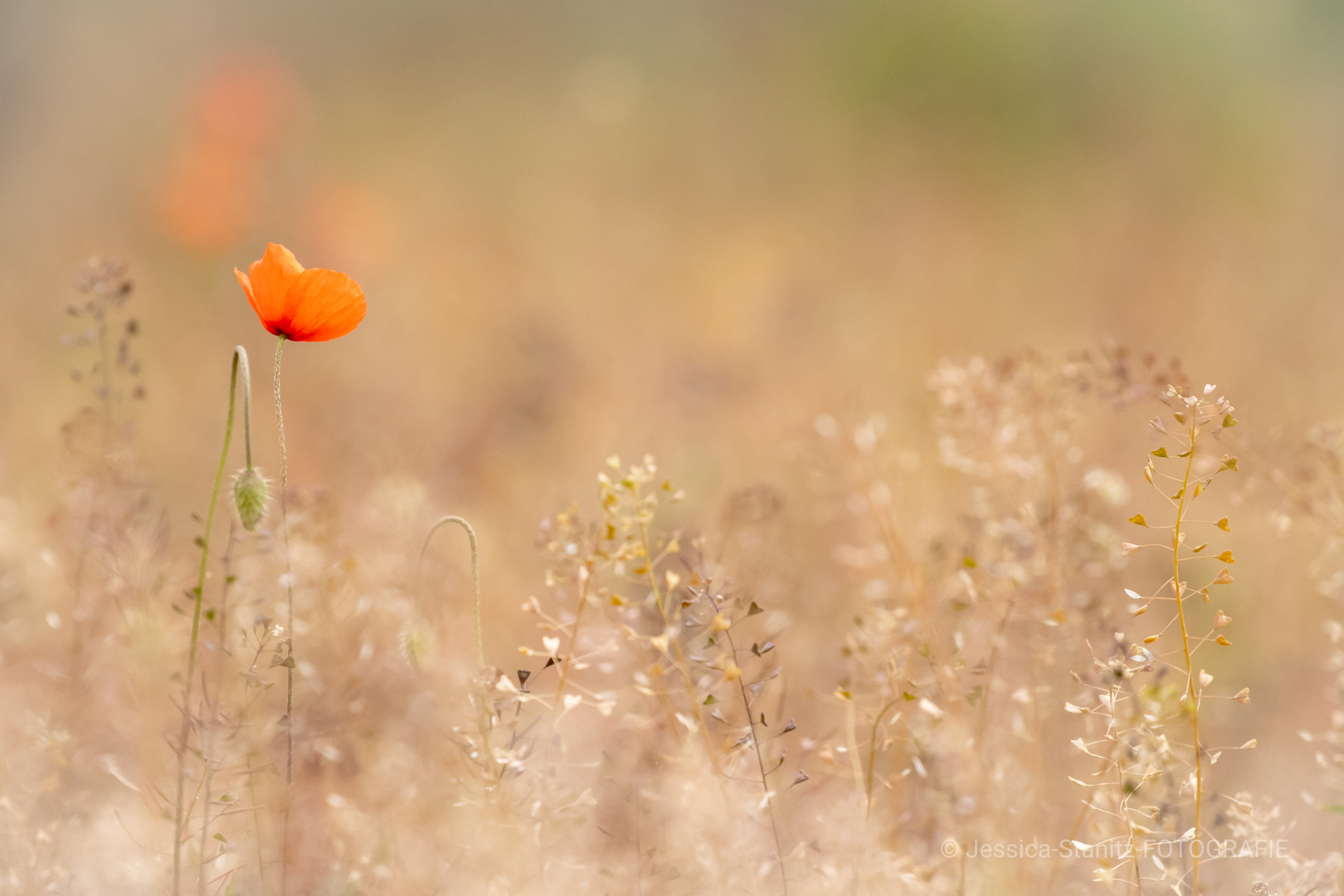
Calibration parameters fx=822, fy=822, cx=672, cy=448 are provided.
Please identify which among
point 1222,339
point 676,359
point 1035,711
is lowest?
point 1035,711

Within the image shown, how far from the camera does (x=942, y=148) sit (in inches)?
147

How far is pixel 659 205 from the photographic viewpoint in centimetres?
382

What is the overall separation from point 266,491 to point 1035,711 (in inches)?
43.5

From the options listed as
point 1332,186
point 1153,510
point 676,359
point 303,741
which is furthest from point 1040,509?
point 1332,186

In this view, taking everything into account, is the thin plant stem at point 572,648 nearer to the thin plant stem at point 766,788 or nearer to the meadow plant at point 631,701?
the meadow plant at point 631,701

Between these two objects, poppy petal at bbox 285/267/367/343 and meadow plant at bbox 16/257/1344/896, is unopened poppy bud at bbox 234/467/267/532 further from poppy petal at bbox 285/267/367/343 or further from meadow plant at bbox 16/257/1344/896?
poppy petal at bbox 285/267/367/343

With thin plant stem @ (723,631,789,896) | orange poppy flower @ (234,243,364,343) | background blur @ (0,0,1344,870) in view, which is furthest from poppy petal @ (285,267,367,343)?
background blur @ (0,0,1344,870)

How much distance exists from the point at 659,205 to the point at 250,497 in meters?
3.13

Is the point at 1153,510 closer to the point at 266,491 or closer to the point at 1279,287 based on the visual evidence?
the point at 1279,287

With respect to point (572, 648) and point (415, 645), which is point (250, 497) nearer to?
point (415, 645)

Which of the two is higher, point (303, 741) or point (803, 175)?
point (803, 175)

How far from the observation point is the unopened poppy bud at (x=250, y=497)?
0.94 meters

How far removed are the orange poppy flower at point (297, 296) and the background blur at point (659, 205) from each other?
1.84 meters

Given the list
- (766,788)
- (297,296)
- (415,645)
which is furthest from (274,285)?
(766,788)
